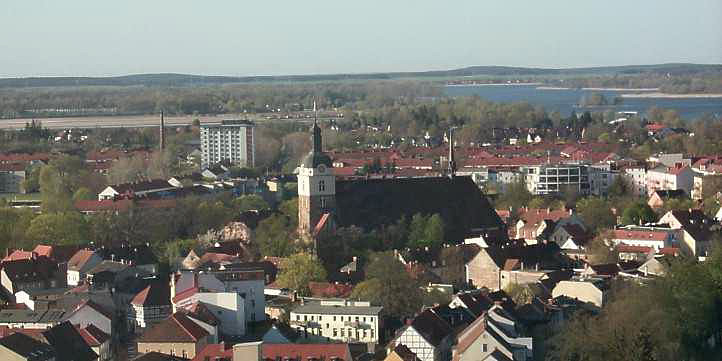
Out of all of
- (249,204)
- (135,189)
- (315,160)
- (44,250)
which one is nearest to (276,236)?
(315,160)

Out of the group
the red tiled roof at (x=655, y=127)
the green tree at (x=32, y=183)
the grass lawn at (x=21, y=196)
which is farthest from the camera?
the red tiled roof at (x=655, y=127)

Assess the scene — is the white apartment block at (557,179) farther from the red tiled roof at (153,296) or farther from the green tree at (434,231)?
the red tiled roof at (153,296)

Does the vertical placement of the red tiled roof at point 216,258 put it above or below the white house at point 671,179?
above

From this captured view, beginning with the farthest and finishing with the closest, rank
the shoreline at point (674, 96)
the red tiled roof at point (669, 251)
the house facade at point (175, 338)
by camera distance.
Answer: the shoreline at point (674, 96) → the red tiled roof at point (669, 251) → the house facade at point (175, 338)

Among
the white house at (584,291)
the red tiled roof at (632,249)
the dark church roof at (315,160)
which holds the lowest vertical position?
the red tiled roof at (632,249)

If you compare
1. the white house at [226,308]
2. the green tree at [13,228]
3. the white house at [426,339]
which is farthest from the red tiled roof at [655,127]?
the white house at [426,339]

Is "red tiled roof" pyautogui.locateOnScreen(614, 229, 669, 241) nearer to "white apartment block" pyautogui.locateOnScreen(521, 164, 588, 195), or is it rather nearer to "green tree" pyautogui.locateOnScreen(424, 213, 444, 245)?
"green tree" pyautogui.locateOnScreen(424, 213, 444, 245)

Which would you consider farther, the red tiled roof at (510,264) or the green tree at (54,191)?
the green tree at (54,191)
